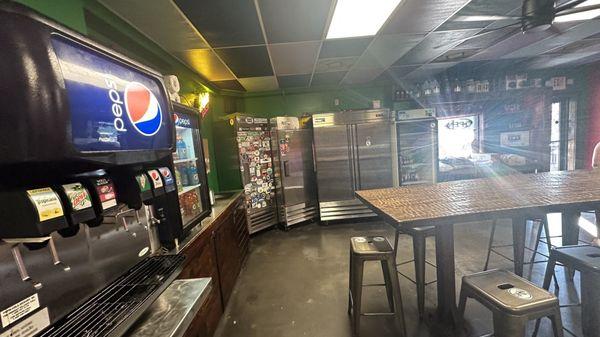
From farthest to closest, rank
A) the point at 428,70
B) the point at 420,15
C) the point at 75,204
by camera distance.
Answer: the point at 428,70 < the point at 420,15 < the point at 75,204

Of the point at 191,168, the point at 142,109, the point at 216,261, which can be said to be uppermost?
the point at 142,109

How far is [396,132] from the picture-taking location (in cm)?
514

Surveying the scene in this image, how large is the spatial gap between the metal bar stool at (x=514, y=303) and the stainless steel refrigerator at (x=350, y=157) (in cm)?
351

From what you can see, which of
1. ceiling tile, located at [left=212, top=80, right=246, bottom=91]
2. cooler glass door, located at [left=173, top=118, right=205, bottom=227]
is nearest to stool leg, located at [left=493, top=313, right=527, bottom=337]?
cooler glass door, located at [left=173, top=118, right=205, bottom=227]

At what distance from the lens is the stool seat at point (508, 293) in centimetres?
128

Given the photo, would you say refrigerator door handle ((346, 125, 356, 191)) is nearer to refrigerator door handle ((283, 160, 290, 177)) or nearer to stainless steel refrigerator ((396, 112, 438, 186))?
stainless steel refrigerator ((396, 112, 438, 186))

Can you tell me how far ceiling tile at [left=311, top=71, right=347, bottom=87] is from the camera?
181 inches

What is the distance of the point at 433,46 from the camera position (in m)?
3.54

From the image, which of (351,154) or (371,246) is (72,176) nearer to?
(371,246)

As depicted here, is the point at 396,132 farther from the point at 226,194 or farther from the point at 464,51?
the point at 226,194

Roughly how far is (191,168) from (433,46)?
350 cm

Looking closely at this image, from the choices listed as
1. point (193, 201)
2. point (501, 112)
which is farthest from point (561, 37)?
point (193, 201)

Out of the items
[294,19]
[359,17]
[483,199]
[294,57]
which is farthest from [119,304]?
[294,57]

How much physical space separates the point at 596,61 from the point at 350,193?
17.9 ft
